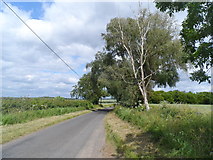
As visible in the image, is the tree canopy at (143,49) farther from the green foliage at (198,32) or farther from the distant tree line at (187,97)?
the green foliage at (198,32)

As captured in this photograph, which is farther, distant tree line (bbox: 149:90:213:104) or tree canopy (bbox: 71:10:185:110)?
tree canopy (bbox: 71:10:185:110)

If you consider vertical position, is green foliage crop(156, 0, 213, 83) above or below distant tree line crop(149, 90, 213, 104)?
above

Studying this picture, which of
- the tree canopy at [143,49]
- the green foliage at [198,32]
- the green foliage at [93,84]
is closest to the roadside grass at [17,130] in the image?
the green foliage at [198,32]

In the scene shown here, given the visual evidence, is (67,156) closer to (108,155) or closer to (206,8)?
(108,155)

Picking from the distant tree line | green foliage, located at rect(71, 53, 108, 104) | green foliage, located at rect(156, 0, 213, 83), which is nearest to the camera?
green foliage, located at rect(156, 0, 213, 83)

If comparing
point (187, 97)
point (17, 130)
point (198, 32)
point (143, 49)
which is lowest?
point (17, 130)

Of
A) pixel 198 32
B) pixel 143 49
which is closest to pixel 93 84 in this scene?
pixel 143 49

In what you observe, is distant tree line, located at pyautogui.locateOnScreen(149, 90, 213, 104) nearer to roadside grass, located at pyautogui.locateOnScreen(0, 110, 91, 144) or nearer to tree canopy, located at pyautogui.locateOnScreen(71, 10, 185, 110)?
tree canopy, located at pyautogui.locateOnScreen(71, 10, 185, 110)

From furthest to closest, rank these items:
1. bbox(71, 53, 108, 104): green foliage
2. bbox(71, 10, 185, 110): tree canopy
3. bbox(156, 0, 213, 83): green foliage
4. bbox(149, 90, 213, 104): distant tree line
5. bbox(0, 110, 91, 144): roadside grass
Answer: bbox(71, 53, 108, 104): green foliage < bbox(71, 10, 185, 110): tree canopy < bbox(0, 110, 91, 144): roadside grass < bbox(149, 90, 213, 104): distant tree line < bbox(156, 0, 213, 83): green foliage

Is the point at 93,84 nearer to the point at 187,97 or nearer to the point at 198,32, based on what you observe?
the point at 187,97

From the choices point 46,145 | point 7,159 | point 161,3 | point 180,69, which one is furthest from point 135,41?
point 7,159

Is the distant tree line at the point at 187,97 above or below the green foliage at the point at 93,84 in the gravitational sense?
below

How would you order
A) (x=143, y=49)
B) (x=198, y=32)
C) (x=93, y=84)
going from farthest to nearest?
(x=93, y=84) → (x=143, y=49) → (x=198, y=32)

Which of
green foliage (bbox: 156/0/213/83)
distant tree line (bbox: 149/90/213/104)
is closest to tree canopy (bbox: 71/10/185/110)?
distant tree line (bbox: 149/90/213/104)
